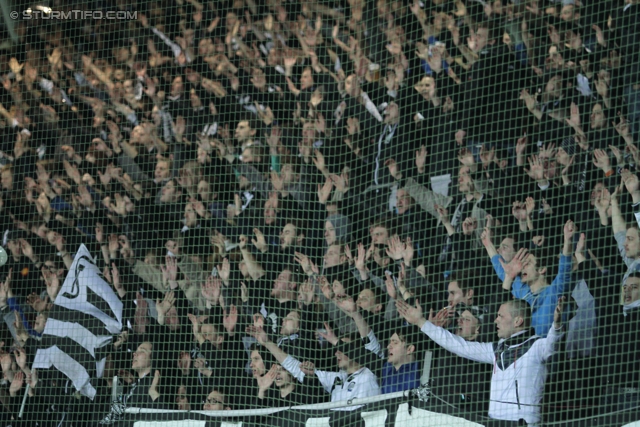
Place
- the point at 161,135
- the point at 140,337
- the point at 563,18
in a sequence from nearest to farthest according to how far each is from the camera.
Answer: the point at 563,18, the point at 140,337, the point at 161,135

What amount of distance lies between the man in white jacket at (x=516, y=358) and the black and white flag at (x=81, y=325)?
2667 millimetres

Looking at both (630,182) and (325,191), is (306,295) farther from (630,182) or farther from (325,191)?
(630,182)

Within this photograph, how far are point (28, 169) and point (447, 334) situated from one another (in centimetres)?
401

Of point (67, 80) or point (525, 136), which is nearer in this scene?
point (525, 136)

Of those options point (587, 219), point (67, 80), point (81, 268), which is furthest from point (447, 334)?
point (67, 80)

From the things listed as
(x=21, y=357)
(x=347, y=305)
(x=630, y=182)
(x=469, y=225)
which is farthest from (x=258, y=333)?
(x=630, y=182)

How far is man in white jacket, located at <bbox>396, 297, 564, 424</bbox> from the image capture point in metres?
5.77

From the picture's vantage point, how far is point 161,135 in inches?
319

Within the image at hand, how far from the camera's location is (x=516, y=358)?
588 centimetres

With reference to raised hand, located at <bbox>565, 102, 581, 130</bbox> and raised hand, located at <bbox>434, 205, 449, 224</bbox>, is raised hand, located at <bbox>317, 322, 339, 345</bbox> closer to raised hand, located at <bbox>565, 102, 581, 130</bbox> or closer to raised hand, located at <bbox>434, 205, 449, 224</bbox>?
raised hand, located at <bbox>434, 205, 449, 224</bbox>

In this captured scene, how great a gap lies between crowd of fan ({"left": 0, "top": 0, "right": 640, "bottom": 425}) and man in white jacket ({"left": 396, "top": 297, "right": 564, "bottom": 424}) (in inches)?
0.5

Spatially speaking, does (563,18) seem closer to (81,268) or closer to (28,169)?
(81,268)

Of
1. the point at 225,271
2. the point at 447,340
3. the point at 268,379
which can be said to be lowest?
the point at 268,379

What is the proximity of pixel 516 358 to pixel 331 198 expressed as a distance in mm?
1994
